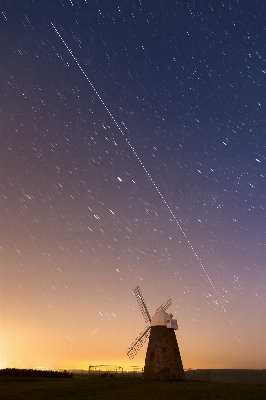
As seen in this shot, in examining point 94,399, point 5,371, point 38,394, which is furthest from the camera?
point 5,371

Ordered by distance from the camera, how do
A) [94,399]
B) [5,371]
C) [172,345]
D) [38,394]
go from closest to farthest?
[94,399] < [38,394] < [5,371] < [172,345]

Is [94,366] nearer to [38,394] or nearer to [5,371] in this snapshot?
[5,371]

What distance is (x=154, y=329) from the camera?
46.6 m

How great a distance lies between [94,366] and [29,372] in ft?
24.9

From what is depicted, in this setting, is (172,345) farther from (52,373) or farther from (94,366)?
(52,373)

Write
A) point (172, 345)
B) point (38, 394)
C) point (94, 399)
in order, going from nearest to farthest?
1. point (94, 399)
2. point (38, 394)
3. point (172, 345)

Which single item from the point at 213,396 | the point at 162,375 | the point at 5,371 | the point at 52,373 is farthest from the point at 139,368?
the point at 213,396

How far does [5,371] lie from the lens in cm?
4191

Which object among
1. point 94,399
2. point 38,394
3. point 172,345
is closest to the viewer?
point 94,399

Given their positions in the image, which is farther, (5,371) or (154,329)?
(154,329)

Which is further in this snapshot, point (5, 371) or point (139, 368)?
point (139, 368)

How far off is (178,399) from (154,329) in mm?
24993

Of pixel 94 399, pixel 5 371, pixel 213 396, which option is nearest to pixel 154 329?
pixel 5 371

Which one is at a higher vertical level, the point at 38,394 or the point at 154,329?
the point at 154,329
